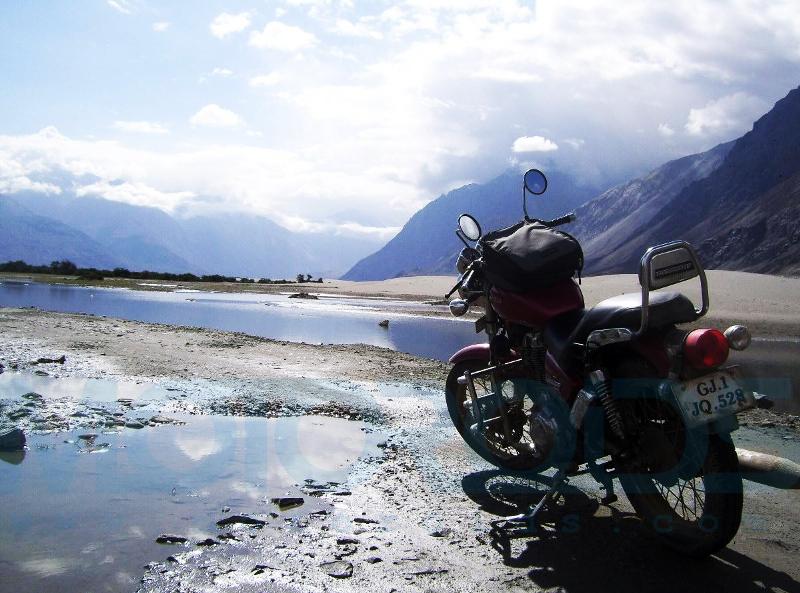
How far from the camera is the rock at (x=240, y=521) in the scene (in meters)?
4.55

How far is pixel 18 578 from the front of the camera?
12.0 feet

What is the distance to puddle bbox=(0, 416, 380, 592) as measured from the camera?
3904 millimetres

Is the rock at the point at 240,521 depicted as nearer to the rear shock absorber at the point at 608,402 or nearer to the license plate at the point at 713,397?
the rear shock absorber at the point at 608,402

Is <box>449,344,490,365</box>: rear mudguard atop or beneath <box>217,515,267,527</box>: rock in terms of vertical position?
atop

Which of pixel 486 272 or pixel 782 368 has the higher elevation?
pixel 486 272

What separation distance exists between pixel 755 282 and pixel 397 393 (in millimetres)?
41805

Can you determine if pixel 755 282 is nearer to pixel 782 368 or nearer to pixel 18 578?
pixel 782 368

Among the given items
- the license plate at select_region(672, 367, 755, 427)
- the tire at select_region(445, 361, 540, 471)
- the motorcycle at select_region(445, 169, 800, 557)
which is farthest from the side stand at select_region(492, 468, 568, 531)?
the license plate at select_region(672, 367, 755, 427)

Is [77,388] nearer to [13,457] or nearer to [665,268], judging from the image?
[13,457]

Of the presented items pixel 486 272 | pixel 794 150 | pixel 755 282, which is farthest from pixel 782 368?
pixel 794 150

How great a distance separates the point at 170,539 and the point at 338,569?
112cm

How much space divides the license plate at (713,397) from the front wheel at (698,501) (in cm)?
16

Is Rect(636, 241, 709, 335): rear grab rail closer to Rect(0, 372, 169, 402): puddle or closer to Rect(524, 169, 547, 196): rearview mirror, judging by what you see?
Rect(524, 169, 547, 196): rearview mirror

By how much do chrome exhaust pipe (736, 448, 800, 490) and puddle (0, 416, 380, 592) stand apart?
9.55 ft
